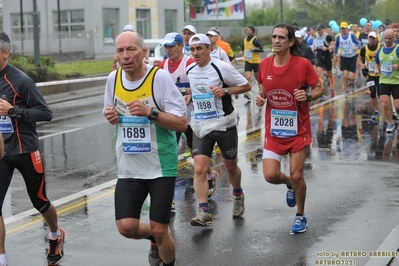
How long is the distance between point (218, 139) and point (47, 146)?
6.05 metres

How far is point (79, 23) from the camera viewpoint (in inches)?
1876

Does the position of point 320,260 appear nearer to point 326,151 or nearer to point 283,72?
point 283,72

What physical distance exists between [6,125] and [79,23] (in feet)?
137

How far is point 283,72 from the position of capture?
767 centimetres

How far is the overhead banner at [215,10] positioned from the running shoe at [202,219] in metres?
58.9

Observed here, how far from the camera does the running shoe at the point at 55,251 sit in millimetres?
6875

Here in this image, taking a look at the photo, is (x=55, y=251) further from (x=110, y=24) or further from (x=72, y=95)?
(x=110, y=24)

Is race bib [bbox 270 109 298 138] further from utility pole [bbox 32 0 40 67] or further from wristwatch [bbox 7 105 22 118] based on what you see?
utility pole [bbox 32 0 40 67]

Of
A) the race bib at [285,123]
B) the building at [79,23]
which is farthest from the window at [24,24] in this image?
the race bib at [285,123]

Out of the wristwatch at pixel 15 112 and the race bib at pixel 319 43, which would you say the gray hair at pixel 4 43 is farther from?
the race bib at pixel 319 43

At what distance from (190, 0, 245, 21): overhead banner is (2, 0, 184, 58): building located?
13.5m

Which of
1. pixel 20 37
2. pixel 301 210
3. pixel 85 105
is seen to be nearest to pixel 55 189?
pixel 301 210

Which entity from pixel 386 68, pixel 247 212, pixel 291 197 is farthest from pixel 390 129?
pixel 291 197

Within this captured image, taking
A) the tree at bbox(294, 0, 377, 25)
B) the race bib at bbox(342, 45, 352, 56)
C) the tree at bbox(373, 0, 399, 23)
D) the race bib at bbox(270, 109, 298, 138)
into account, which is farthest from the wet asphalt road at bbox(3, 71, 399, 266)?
the tree at bbox(294, 0, 377, 25)
